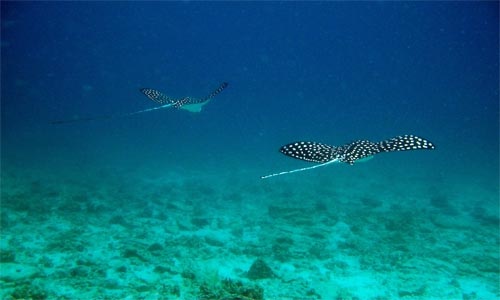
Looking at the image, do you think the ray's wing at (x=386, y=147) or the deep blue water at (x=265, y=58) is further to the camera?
the deep blue water at (x=265, y=58)

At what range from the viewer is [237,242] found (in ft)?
30.8

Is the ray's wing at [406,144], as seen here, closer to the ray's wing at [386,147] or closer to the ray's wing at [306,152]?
the ray's wing at [386,147]

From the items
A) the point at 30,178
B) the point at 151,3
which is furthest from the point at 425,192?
the point at 151,3

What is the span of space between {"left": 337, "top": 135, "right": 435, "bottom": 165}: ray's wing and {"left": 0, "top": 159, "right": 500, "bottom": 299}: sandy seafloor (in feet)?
9.40

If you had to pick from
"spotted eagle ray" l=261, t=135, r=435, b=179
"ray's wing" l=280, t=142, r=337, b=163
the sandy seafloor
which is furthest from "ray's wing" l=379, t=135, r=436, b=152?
the sandy seafloor

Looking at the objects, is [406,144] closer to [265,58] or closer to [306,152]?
[306,152]

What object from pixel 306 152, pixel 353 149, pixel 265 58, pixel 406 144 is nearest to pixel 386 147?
pixel 406 144

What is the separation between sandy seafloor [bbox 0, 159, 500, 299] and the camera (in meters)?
6.85

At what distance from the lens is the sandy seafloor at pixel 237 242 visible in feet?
22.5

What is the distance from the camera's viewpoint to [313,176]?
20.8 metres

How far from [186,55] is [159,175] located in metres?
157

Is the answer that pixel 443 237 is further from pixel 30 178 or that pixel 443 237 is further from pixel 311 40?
pixel 311 40

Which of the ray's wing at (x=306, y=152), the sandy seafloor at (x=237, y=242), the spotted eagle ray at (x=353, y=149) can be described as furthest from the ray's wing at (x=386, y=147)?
the sandy seafloor at (x=237, y=242)

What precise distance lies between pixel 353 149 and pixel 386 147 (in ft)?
1.86
